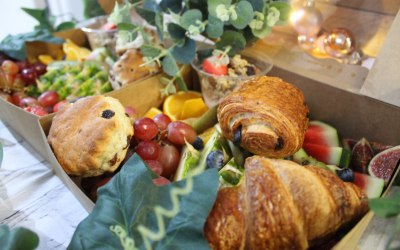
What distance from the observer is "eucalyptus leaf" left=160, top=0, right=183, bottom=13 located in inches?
50.5

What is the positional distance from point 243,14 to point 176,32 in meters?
0.27

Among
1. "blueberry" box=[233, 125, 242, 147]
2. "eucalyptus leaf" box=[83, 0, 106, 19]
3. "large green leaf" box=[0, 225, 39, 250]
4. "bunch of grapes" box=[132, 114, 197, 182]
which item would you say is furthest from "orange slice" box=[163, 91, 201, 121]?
"eucalyptus leaf" box=[83, 0, 106, 19]

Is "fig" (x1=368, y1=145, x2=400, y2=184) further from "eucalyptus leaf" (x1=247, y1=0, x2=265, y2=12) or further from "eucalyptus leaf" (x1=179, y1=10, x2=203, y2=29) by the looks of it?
"eucalyptus leaf" (x1=179, y1=10, x2=203, y2=29)

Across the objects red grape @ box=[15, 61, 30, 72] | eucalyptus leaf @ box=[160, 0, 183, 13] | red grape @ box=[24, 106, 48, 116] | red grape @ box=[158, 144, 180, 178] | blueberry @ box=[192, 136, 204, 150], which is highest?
eucalyptus leaf @ box=[160, 0, 183, 13]

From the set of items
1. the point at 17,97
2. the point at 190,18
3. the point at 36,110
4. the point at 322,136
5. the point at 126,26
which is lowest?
the point at 17,97

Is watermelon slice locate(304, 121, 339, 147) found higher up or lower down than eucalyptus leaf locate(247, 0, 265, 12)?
lower down

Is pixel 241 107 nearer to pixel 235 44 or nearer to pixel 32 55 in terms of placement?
pixel 235 44

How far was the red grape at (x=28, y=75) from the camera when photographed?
152 cm

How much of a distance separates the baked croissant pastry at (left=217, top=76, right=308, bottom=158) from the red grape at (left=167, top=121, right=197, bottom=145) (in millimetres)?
163

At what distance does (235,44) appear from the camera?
1.21 meters

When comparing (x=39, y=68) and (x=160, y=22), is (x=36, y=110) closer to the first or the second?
(x=39, y=68)

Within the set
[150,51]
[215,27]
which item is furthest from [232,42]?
[150,51]

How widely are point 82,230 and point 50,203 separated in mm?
406

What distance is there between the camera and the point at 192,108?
123 centimetres
